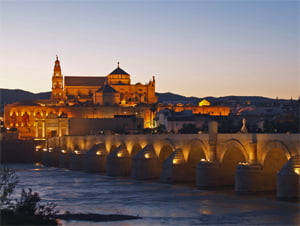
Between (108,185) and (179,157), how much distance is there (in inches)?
256

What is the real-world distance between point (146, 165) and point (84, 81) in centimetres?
11778

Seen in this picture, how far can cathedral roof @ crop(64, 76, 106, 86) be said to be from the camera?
175500 mm

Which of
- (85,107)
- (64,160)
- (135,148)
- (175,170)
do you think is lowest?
(175,170)

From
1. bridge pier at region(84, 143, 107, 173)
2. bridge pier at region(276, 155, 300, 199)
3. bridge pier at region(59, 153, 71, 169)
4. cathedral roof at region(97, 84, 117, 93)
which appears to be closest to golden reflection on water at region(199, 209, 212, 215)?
bridge pier at region(276, 155, 300, 199)

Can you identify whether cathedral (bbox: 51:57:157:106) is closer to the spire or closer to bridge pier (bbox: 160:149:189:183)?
the spire

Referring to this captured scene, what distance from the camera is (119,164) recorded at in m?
68.4

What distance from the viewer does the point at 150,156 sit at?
6191 centimetres

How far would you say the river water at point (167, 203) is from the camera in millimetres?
35594

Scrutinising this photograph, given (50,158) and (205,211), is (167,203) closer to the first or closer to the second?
(205,211)

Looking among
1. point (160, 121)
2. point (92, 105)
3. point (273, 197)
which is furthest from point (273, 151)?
point (92, 105)

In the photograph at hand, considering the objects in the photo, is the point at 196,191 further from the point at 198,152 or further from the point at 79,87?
the point at 79,87

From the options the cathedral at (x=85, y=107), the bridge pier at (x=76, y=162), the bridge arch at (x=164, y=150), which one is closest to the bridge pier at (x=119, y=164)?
the bridge arch at (x=164, y=150)

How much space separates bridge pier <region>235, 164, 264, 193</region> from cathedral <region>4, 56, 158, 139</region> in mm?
76308

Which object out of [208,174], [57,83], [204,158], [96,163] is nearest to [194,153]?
[204,158]
